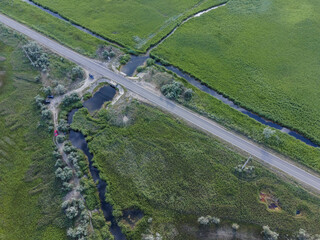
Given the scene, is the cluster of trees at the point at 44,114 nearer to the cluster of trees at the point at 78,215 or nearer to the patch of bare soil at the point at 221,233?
the cluster of trees at the point at 78,215

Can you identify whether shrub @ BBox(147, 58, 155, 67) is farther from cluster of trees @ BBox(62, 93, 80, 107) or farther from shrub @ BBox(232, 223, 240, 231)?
shrub @ BBox(232, 223, 240, 231)

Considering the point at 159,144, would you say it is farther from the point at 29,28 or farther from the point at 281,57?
the point at 29,28

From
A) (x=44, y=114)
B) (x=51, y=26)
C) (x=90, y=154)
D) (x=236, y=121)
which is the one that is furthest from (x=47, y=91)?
(x=236, y=121)

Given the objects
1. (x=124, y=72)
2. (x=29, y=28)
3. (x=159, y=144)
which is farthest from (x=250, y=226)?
(x=29, y=28)

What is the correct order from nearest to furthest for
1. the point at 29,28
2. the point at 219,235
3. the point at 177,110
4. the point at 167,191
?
the point at 219,235, the point at 167,191, the point at 177,110, the point at 29,28

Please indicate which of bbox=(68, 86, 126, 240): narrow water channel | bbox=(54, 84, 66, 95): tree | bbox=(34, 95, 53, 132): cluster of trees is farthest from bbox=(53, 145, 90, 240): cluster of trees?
bbox=(54, 84, 66, 95): tree

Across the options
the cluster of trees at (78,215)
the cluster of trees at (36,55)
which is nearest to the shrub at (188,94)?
the cluster of trees at (78,215)
